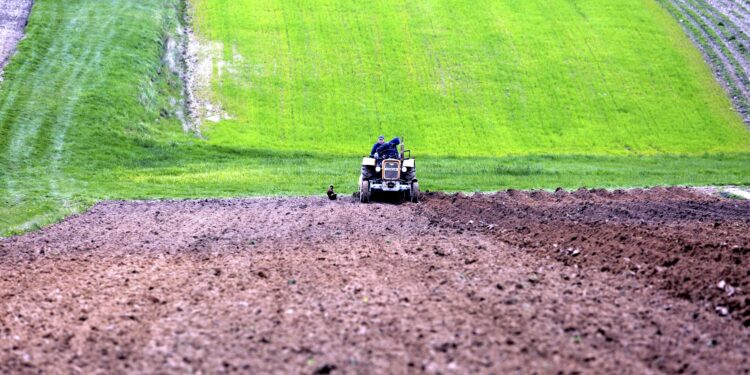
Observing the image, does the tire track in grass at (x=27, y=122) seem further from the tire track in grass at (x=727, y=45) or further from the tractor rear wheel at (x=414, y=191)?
the tire track in grass at (x=727, y=45)

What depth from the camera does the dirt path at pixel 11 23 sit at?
45594 millimetres

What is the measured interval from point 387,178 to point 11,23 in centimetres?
3318

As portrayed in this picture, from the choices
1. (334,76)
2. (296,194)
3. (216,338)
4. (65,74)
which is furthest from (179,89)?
(216,338)

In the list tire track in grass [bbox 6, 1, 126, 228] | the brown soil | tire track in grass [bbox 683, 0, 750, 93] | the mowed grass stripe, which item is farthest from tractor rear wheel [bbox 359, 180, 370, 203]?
tire track in grass [bbox 683, 0, 750, 93]

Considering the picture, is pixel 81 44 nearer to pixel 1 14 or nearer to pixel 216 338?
pixel 1 14

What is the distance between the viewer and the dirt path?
45.6 meters

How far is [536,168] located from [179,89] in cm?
2057

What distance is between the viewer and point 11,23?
162 feet

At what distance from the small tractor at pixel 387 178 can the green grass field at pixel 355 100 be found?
5025mm

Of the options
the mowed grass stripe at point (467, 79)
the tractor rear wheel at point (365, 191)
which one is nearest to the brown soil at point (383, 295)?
the tractor rear wheel at point (365, 191)

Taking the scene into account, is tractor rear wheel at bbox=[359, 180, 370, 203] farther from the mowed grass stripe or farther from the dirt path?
the dirt path

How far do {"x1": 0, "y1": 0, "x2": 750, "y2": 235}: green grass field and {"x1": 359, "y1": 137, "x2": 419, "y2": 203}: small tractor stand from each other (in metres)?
5.02

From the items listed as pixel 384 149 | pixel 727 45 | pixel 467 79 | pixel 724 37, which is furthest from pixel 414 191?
pixel 724 37

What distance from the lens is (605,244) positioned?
664 inches
